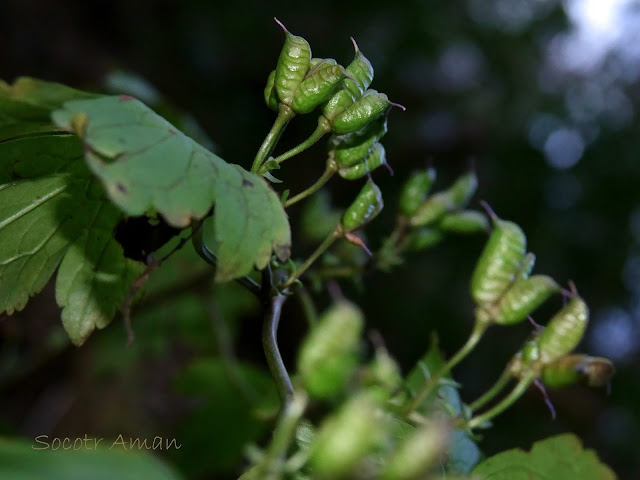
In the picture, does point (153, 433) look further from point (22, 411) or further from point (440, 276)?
point (440, 276)

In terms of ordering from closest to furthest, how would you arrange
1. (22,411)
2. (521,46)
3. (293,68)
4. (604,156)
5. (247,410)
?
1. (293,68)
2. (247,410)
3. (22,411)
4. (604,156)
5. (521,46)

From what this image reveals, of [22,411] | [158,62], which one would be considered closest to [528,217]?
[158,62]

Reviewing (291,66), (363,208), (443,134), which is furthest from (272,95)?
(443,134)

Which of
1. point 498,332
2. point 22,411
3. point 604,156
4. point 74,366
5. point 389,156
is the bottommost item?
point 22,411

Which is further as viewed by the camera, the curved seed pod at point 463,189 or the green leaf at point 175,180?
the curved seed pod at point 463,189

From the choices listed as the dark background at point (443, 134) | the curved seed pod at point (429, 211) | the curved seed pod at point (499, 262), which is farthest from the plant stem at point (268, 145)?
the dark background at point (443, 134)

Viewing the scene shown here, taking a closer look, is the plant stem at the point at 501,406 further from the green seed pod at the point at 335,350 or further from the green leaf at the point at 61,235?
the green leaf at the point at 61,235

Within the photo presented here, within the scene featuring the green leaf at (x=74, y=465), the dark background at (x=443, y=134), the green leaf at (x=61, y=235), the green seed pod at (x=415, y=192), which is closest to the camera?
the green leaf at (x=74, y=465)
